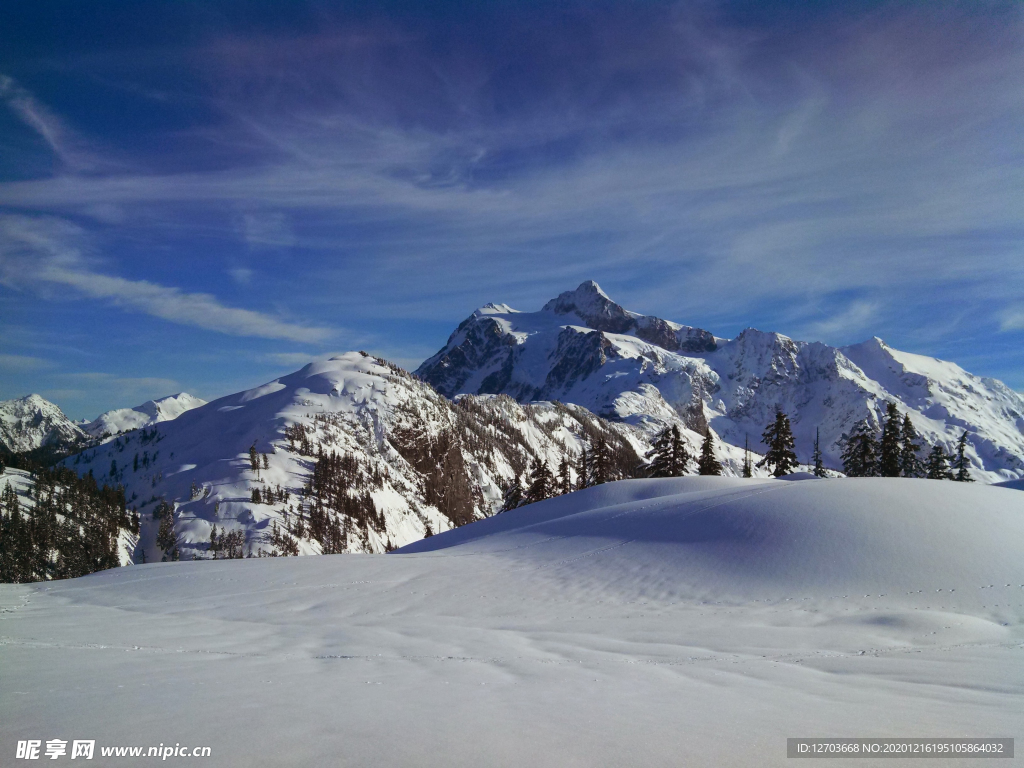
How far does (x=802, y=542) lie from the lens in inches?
705

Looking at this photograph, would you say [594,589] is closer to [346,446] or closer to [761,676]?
[761,676]

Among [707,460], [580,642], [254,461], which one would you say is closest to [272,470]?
[254,461]

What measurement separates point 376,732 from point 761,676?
5792mm

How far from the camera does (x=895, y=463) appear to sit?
44344 millimetres

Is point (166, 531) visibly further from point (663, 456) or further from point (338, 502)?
point (663, 456)

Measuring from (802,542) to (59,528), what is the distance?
126 m

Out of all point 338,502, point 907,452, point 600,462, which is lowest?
point 338,502

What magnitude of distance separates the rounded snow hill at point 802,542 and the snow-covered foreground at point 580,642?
0.10 m

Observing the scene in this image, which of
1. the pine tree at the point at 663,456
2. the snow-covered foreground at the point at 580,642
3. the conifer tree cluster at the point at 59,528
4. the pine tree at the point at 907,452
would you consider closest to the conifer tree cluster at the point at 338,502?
the conifer tree cluster at the point at 59,528

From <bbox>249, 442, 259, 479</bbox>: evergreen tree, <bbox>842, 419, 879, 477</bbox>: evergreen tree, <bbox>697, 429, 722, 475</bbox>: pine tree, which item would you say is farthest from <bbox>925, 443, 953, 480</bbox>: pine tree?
<bbox>249, 442, 259, 479</bbox>: evergreen tree

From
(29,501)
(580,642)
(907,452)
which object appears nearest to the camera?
(580,642)

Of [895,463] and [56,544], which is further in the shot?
[56,544]

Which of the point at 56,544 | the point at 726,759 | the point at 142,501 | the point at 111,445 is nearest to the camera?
the point at 726,759

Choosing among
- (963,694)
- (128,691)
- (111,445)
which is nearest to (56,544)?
(111,445)
